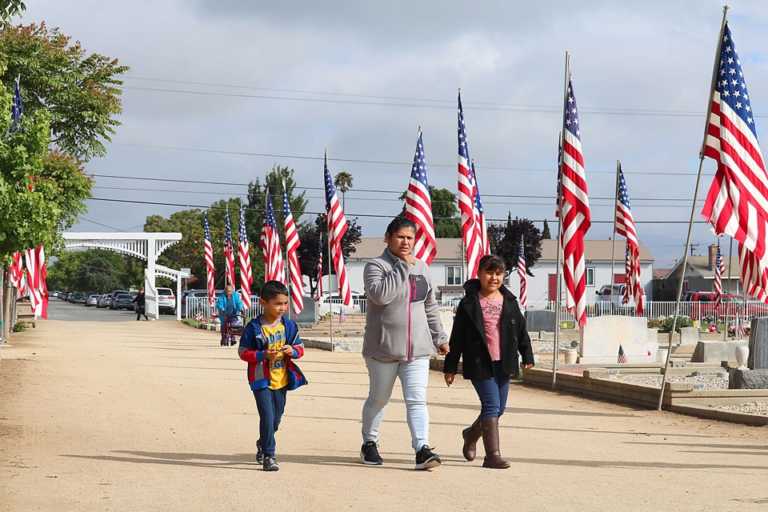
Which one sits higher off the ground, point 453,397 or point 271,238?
point 271,238

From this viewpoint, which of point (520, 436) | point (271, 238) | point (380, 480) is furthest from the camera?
point (271, 238)

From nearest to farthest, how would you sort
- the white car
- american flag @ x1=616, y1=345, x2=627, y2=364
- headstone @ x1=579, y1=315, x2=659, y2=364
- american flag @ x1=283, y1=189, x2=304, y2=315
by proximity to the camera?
american flag @ x1=616, y1=345, x2=627, y2=364 < headstone @ x1=579, y1=315, x2=659, y2=364 < american flag @ x1=283, y1=189, x2=304, y2=315 < the white car

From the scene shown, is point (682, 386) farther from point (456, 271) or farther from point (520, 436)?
point (456, 271)

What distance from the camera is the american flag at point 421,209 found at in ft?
84.8

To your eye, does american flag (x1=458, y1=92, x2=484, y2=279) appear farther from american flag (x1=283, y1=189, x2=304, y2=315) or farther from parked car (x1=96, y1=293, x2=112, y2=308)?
parked car (x1=96, y1=293, x2=112, y2=308)

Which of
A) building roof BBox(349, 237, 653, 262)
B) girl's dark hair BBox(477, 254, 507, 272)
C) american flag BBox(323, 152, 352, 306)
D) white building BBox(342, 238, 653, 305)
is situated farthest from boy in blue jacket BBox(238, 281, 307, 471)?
building roof BBox(349, 237, 653, 262)

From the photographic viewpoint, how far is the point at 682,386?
1493 cm

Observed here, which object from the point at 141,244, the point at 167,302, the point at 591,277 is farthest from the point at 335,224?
the point at 591,277

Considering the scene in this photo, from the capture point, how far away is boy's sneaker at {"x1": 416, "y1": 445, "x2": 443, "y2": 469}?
8.82m

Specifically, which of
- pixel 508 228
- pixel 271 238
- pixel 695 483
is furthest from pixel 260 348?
pixel 508 228

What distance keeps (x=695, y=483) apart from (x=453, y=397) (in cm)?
826

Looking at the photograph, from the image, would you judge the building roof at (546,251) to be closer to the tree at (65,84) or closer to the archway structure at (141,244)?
the archway structure at (141,244)

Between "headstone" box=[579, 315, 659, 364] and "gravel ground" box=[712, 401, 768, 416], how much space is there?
8.23 m

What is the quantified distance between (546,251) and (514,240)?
11.7m
